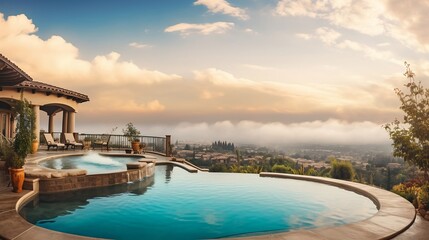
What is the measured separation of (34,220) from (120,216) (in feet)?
5.77

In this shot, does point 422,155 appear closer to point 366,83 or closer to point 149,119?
point 366,83

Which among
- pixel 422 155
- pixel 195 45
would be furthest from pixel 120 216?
pixel 195 45

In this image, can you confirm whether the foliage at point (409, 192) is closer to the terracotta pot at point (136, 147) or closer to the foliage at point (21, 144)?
the foliage at point (21, 144)

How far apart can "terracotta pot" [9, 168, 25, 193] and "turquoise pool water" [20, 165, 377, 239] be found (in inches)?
24.0

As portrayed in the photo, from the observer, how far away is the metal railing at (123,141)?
68.0 ft

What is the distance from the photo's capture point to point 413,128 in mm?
6562

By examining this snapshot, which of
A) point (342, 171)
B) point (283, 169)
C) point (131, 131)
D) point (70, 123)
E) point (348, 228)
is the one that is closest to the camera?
point (348, 228)

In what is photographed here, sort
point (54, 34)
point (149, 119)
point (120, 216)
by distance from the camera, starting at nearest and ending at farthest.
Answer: point (120, 216)
point (54, 34)
point (149, 119)

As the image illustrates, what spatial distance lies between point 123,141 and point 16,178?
596 inches

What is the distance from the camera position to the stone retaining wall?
28.3ft

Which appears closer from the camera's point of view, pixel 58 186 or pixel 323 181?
pixel 58 186

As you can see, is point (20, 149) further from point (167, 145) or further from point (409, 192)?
point (167, 145)

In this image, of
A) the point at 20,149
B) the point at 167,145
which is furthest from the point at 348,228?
the point at 167,145

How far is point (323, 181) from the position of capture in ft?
36.4
